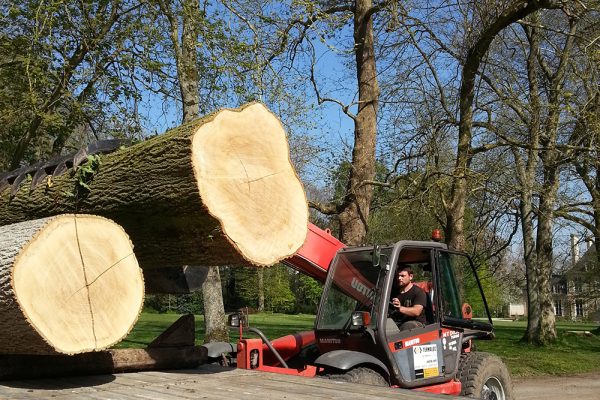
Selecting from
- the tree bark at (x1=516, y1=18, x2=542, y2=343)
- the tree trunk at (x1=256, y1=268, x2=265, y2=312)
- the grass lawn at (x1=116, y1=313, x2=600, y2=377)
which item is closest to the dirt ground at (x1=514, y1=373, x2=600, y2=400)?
the grass lawn at (x1=116, y1=313, x2=600, y2=377)

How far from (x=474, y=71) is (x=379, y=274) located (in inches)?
320

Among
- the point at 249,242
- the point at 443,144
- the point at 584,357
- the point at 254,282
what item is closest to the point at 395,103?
the point at 443,144

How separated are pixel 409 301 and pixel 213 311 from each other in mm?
8057

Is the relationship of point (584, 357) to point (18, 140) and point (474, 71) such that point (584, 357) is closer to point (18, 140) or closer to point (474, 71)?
point (474, 71)

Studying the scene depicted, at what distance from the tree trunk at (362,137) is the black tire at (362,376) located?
5055mm

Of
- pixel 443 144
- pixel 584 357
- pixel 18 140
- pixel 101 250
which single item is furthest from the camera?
pixel 584 357

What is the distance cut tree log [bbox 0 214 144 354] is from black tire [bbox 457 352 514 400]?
3905 mm

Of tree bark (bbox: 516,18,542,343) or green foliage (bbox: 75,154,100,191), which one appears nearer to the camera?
green foliage (bbox: 75,154,100,191)

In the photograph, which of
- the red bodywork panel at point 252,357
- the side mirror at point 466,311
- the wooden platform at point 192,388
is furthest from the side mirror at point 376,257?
the wooden platform at point 192,388

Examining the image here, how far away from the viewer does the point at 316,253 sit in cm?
662

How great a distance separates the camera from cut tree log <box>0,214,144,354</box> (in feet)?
12.1

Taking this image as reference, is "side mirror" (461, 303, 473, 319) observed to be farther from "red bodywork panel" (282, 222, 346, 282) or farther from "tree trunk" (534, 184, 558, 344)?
"tree trunk" (534, 184, 558, 344)

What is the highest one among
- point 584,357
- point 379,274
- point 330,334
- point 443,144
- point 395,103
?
point 395,103

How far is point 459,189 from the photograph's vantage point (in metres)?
13.1
